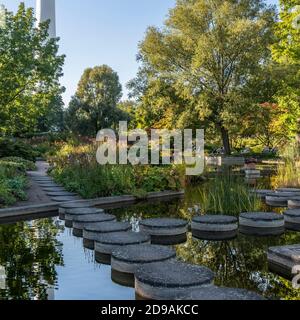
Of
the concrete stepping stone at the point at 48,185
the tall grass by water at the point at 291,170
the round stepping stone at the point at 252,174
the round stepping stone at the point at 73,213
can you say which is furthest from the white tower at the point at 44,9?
the round stepping stone at the point at 73,213

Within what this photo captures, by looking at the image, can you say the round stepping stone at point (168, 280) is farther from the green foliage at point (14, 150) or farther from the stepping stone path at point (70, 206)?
the green foliage at point (14, 150)

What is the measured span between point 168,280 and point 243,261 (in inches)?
53.8

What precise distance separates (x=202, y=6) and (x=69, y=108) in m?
Answer: 12.6

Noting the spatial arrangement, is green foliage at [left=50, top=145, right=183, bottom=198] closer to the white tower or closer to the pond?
the pond

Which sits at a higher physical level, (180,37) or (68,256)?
(180,37)

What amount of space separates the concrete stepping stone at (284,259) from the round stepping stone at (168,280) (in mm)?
891

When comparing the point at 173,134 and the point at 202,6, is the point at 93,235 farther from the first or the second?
the point at 202,6

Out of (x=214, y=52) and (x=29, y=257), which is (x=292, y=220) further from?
(x=214, y=52)

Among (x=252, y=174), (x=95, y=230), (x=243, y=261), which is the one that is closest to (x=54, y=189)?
(x=95, y=230)

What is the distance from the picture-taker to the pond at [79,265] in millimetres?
3707

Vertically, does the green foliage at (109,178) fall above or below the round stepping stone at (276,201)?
above

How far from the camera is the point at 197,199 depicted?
9391 millimetres

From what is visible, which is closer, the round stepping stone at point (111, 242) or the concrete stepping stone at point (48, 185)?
the round stepping stone at point (111, 242)
